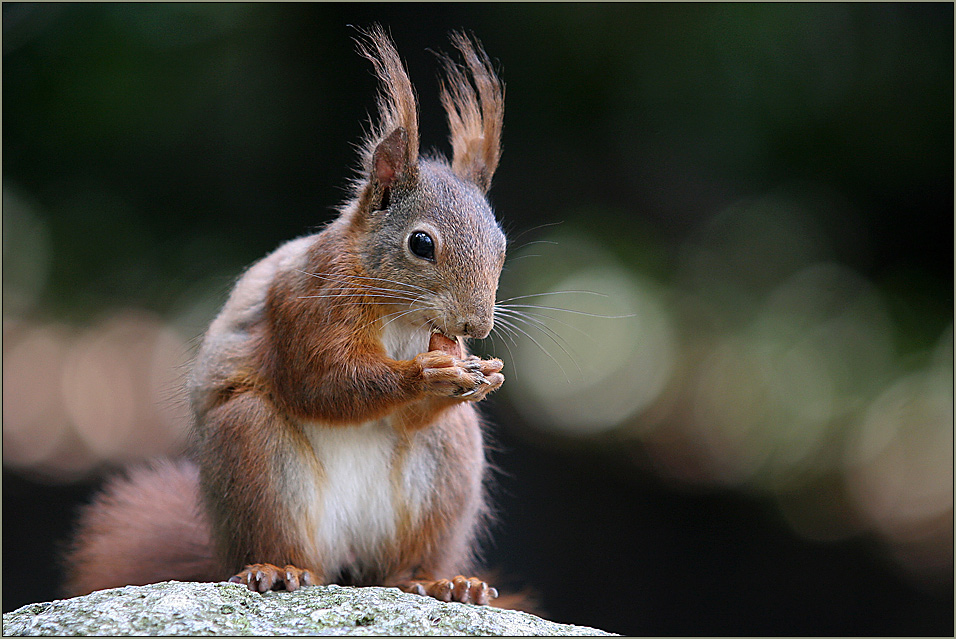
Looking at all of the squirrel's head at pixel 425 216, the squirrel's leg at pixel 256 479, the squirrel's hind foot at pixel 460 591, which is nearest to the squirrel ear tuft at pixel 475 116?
the squirrel's head at pixel 425 216

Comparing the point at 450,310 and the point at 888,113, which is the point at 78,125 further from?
the point at 888,113

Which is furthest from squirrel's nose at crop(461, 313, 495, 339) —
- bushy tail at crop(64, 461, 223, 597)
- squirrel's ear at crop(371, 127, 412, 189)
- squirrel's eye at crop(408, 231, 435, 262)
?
bushy tail at crop(64, 461, 223, 597)

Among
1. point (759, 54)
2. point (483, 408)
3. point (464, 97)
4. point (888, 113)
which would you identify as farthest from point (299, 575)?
point (888, 113)

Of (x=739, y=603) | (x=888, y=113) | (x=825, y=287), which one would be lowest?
(x=739, y=603)

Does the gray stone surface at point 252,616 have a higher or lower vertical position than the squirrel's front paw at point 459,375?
lower

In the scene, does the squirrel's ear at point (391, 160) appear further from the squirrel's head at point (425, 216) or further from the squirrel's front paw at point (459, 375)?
the squirrel's front paw at point (459, 375)
